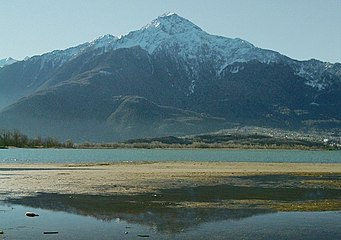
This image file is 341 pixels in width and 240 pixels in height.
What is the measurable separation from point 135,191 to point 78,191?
18.6 feet

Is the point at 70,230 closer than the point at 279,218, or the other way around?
the point at 70,230

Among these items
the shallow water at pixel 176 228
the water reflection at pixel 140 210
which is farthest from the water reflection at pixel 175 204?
the shallow water at pixel 176 228

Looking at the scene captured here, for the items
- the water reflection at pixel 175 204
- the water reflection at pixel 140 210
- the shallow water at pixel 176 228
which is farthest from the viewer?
the water reflection at pixel 175 204

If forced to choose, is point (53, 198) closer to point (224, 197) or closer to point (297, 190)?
point (224, 197)

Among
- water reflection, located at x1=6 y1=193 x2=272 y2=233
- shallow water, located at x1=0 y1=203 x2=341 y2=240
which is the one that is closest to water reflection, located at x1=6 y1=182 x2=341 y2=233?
water reflection, located at x1=6 y1=193 x2=272 y2=233

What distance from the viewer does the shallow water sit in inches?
1260

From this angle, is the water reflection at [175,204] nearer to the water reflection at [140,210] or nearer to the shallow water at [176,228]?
the water reflection at [140,210]

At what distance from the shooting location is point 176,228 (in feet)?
112

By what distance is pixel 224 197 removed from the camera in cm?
5100

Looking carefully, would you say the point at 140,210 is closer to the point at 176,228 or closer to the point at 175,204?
the point at 175,204

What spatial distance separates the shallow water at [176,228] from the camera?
32.0 m

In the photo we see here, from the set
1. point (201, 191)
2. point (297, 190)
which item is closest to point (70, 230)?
point (201, 191)

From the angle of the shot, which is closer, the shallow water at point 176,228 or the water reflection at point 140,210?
the shallow water at point 176,228

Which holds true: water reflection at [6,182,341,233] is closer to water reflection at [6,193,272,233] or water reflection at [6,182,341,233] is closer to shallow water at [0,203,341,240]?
water reflection at [6,193,272,233]
